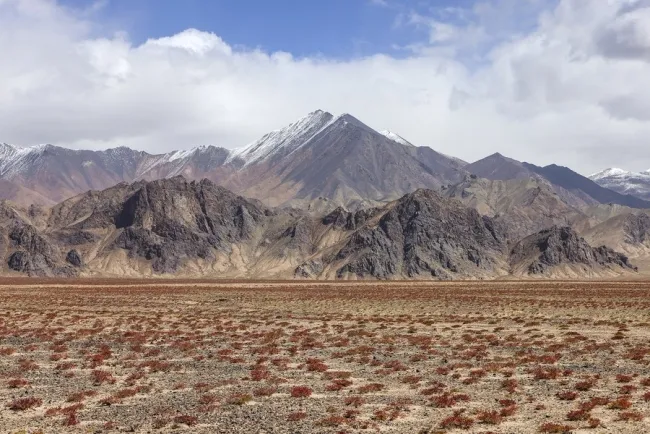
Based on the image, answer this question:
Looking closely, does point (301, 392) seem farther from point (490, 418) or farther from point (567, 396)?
point (567, 396)

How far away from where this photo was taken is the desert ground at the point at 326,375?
20016 millimetres

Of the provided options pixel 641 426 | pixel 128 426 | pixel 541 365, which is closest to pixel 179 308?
pixel 541 365

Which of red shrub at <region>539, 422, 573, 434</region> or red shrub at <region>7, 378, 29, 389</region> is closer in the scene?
red shrub at <region>539, 422, 573, 434</region>

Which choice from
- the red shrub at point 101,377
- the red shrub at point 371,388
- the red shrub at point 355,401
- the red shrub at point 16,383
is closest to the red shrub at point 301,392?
the red shrub at point 355,401

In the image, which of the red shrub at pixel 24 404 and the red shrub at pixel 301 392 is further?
the red shrub at pixel 301 392

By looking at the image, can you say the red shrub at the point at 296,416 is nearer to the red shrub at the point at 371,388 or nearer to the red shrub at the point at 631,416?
the red shrub at the point at 371,388

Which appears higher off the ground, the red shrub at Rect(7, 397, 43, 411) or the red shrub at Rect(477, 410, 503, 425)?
the red shrub at Rect(7, 397, 43, 411)

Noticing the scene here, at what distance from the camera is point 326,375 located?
2775 centimetres

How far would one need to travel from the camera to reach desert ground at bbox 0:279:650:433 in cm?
2002

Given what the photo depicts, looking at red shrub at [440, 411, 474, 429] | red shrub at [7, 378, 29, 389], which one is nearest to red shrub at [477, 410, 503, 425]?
red shrub at [440, 411, 474, 429]

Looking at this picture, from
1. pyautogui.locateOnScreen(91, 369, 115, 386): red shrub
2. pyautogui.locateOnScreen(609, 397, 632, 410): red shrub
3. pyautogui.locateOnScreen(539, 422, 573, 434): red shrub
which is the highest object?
pyautogui.locateOnScreen(91, 369, 115, 386): red shrub

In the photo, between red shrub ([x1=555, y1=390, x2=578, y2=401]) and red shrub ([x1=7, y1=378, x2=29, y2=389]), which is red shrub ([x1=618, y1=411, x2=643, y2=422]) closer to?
red shrub ([x1=555, y1=390, x2=578, y2=401])

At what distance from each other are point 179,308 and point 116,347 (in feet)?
111

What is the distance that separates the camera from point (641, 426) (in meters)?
18.9
